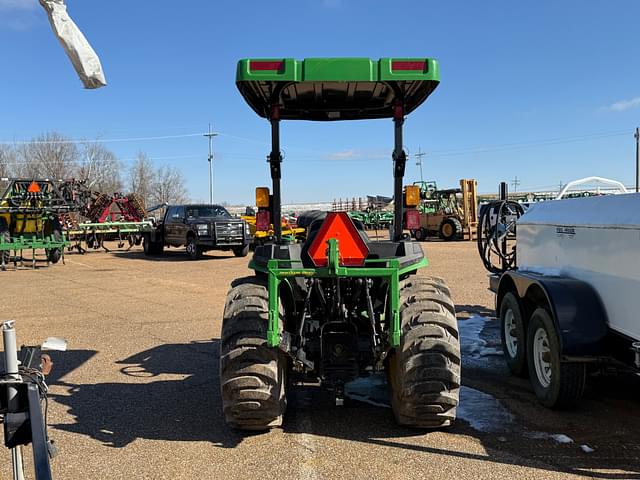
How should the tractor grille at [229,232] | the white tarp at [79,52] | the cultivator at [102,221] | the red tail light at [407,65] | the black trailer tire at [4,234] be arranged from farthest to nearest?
the cultivator at [102,221] < the tractor grille at [229,232] < the black trailer tire at [4,234] < the white tarp at [79,52] < the red tail light at [407,65]

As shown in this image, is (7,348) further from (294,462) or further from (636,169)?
(636,169)

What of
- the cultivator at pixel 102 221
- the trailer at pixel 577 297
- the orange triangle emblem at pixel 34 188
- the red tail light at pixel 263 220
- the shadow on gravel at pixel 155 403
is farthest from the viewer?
the cultivator at pixel 102 221

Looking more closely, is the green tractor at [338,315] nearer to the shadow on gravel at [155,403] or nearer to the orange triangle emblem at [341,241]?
the orange triangle emblem at [341,241]

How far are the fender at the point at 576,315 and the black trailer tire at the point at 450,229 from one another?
23.3m

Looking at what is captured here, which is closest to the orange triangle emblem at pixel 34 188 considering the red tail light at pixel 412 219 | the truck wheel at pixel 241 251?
the truck wheel at pixel 241 251

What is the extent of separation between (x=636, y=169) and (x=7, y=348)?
1601 inches

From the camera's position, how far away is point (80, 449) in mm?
4117

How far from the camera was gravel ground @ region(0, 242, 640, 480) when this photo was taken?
375cm

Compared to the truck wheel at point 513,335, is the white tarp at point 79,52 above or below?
above

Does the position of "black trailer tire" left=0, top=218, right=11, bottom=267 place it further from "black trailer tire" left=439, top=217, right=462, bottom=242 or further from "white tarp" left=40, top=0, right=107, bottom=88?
"black trailer tire" left=439, top=217, right=462, bottom=242

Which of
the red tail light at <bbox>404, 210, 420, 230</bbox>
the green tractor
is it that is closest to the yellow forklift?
the red tail light at <bbox>404, 210, 420, 230</bbox>

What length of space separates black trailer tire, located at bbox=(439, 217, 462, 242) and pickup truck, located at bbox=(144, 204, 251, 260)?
460 inches

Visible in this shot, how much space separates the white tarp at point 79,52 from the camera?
14.8 ft

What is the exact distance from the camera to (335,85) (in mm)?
4699
